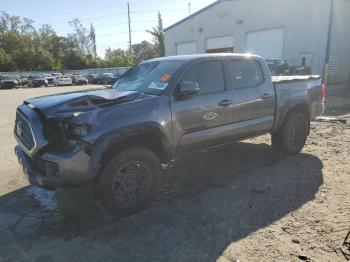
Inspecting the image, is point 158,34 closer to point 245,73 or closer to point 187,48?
point 187,48

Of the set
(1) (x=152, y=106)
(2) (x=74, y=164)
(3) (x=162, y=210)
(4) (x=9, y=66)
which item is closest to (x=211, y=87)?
(1) (x=152, y=106)

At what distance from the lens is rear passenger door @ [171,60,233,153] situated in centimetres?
433

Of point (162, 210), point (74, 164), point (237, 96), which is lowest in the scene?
Answer: point (162, 210)

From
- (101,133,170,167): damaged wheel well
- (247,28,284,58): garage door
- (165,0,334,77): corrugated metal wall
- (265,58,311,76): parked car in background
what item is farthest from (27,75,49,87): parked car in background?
(101,133,170,167): damaged wheel well

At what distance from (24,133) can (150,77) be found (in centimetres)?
181

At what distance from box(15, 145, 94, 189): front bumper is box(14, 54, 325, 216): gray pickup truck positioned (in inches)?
0.4

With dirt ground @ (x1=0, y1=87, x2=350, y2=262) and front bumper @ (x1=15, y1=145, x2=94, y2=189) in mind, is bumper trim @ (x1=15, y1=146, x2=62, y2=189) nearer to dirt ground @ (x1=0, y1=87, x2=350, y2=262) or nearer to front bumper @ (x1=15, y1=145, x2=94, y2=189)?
front bumper @ (x1=15, y1=145, x2=94, y2=189)

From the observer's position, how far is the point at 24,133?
4066 millimetres

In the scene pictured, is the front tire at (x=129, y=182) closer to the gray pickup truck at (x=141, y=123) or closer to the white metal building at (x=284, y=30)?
→ the gray pickup truck at (x=141, y=123)

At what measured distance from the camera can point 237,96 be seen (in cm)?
499

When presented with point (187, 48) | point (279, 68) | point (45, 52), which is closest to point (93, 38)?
point (45, 52)

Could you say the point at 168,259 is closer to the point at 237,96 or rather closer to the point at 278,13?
the point at 237,96

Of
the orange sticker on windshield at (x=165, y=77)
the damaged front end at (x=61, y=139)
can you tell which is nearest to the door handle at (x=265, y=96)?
the orange sticker on windshield at (x=165, y=77)

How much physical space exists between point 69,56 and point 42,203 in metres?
64.9
